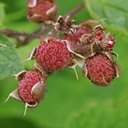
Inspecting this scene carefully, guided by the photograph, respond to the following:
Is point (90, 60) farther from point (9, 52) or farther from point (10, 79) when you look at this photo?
point (10, 79)

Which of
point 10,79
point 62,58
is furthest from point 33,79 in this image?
point 10,79

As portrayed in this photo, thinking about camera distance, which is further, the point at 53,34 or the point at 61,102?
the point at 61,102

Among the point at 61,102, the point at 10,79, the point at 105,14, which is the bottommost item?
the point at 61,102

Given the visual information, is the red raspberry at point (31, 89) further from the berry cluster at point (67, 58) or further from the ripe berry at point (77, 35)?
the ripe berry at point (77, 35)

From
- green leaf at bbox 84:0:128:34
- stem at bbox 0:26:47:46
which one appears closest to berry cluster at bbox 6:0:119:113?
green leaf at bbox 84:0:128:34

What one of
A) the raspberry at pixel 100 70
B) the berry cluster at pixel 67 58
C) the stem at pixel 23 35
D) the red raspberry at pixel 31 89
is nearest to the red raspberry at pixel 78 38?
the berry cluster at pixel 67 58

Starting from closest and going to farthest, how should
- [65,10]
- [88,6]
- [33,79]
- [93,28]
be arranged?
[33,79] → [93,28] → [88,6] → [65,10]

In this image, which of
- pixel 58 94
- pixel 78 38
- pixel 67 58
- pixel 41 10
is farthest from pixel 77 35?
pixel 58 94
